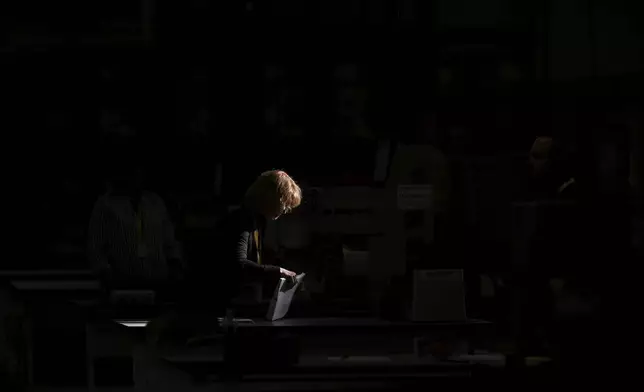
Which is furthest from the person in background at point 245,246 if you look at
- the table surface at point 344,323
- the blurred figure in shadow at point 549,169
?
the blurred figure in shadow at point 549,169

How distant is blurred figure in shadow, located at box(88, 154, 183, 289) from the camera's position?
650cm

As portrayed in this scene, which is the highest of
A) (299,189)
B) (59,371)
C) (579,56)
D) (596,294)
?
(579,56)

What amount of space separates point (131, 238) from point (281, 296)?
7.46ft

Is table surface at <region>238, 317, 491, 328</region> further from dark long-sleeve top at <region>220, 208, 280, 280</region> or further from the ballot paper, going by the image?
dark long-sleeve top at <region>220, 208, 280, 280</region>

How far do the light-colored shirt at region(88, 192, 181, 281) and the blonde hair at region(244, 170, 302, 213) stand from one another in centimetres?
189

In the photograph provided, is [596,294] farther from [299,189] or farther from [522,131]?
[522,131]

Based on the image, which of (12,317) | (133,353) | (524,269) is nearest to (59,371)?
(12,317)

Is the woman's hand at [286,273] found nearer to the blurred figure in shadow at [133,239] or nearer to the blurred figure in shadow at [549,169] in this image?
the blurred figure in shadow at [549,169]

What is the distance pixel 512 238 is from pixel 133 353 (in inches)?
63.7

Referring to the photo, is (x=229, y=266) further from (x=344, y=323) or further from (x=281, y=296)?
(x=344, y=323)

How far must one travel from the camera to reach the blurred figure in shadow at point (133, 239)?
650cm

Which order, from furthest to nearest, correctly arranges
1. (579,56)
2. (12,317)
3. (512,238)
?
(579,56)
(12,317)
(512,238)

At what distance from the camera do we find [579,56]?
283 inches

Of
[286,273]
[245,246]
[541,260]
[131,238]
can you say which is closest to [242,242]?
[245,246]
